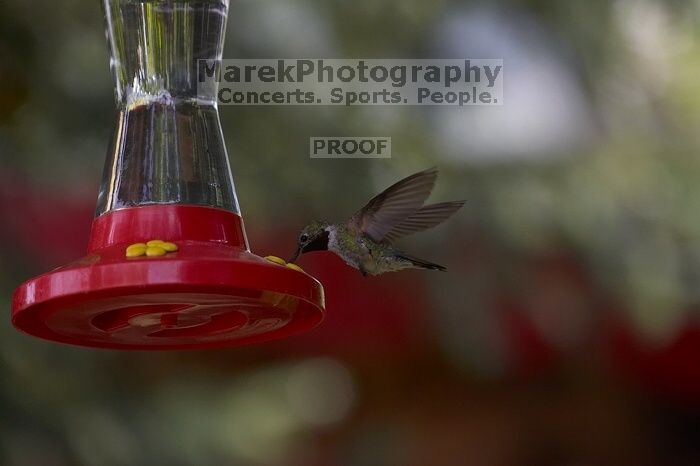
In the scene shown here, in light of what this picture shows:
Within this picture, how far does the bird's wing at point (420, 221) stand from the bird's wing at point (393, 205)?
2 cm

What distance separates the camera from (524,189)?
4137mm

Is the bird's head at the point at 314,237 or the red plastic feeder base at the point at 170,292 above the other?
the bird's head at the point at 314,237

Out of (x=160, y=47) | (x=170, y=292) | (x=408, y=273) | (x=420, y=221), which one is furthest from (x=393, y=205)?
(x=408, y=273)

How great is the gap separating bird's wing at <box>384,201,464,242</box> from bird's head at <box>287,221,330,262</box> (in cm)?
15

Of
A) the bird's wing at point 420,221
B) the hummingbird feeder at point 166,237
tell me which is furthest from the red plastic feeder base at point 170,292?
the bird's wing at point 420,221

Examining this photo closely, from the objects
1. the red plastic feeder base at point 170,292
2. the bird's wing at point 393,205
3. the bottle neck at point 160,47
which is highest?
the bottle neck at point 160,47

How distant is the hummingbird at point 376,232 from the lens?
3.01 metres

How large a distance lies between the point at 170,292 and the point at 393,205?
3.19ft

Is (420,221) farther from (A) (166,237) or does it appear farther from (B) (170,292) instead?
(B) (170,292)

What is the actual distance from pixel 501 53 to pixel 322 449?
1385 millimetres

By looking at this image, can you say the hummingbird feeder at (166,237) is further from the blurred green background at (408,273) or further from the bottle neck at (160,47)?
the blurred green background at (408,273)

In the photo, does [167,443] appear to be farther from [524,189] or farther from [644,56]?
[644,56]

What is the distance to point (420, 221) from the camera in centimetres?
308

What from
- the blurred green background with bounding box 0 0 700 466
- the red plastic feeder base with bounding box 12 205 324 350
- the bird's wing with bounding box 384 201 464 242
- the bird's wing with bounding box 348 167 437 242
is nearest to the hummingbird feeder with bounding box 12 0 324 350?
the red plastic feeder base with bounding box 12 205 324 350
